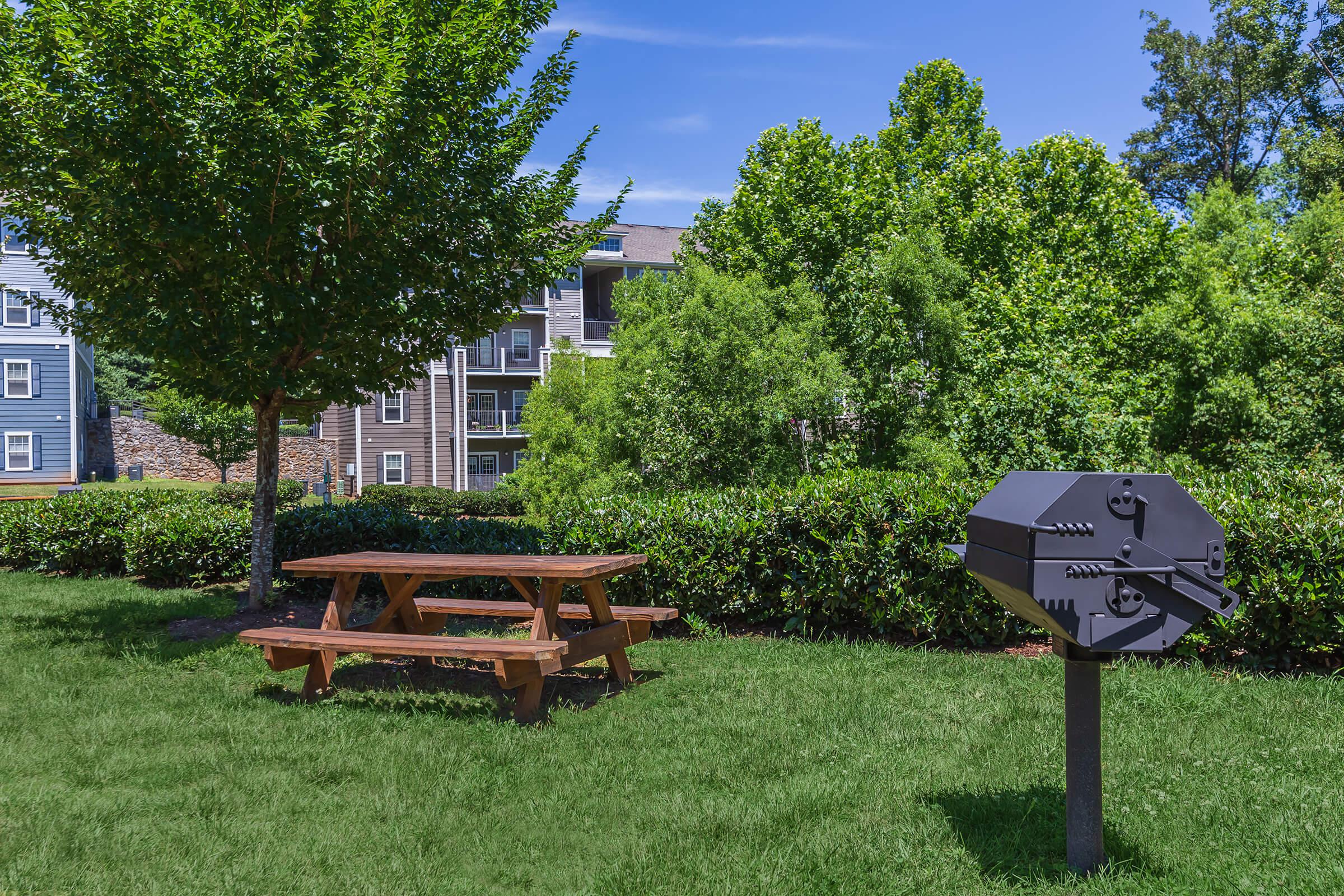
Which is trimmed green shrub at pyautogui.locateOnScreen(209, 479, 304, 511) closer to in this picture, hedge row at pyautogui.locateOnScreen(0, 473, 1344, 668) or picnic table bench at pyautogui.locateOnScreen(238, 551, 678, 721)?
hedge row at pyautogui.locateOnScreen(0, 473, 1344, 668)

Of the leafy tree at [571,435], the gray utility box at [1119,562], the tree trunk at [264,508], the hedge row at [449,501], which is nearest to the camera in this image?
the gray utility box at [1119,562]

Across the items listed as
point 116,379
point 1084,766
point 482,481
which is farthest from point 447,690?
point 116,379

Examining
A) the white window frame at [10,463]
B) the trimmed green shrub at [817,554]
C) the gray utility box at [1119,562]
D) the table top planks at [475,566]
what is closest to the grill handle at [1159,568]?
the gray utility box at [1119,562]

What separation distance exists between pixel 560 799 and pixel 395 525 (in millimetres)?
6579

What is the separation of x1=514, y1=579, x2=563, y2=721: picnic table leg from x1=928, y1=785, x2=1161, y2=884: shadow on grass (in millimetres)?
2453

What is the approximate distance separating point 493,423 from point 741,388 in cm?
2606

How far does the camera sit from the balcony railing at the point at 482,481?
37.5m

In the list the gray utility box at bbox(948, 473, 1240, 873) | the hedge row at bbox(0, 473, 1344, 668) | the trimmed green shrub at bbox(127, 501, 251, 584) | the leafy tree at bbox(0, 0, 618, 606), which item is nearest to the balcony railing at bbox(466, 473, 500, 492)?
the trimmed green shrub at bbox(127, 501, 251, 584)

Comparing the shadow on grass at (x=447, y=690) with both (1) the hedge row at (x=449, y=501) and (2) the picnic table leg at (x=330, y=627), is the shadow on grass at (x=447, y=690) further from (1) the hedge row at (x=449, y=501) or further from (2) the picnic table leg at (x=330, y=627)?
(1) the hedge row at (x=449, y=501)

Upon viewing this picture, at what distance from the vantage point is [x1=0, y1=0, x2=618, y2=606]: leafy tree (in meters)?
7.43

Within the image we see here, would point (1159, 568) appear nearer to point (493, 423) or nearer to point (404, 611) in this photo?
point (404, 611)

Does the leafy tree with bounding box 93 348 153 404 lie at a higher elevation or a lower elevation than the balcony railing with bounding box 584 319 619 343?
lower

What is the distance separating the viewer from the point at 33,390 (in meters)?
32.3

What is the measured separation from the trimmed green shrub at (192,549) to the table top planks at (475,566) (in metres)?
4.61
